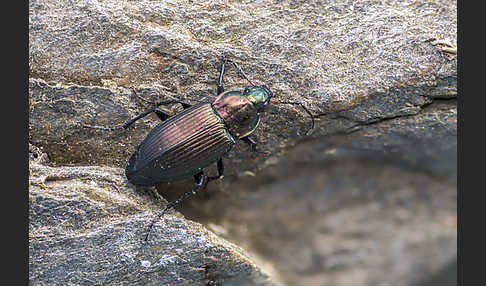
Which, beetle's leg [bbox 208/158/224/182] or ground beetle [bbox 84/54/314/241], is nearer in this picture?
ground beetle [bbox 84/54/314/241]

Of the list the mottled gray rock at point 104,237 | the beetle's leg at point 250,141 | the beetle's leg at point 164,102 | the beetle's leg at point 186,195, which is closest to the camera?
the mottled gray rock at point 104,237

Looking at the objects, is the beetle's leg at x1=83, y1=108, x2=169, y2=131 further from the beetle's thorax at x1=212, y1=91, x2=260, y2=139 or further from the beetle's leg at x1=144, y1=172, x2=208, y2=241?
the beetle's leg at x1=144, y1=172, x2=208, y2=241

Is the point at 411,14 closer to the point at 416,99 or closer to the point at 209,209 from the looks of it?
the point at 416,99

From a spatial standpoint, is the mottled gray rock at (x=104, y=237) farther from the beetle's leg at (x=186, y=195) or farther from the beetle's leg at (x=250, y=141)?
the beetle's leg at (x=250, y=141)

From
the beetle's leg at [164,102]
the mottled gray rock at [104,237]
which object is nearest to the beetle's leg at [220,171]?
the mottled gray rock at [104,237]

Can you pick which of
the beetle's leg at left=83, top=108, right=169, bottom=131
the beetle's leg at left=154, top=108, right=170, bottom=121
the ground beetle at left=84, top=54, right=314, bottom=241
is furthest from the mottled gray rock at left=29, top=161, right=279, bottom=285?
the beetle's leg at left=154, top=108, right=170, bottom=121

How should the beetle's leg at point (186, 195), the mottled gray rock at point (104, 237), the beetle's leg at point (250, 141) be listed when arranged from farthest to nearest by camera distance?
the beetle's leg at point (250, 141), the beetle's leg at point (186, 195), the mottled gray rock at point (104, 237)

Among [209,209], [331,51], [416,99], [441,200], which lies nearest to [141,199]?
[209,209]

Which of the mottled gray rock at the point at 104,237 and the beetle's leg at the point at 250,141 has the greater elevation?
the beetle's leg at the point at 250,141
